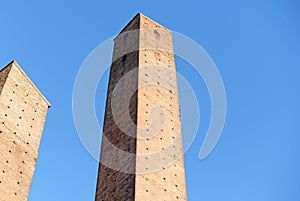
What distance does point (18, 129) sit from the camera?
8.54 metres

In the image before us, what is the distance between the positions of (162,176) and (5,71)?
15.1 ft

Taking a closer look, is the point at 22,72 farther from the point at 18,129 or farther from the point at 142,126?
the point at 142,126

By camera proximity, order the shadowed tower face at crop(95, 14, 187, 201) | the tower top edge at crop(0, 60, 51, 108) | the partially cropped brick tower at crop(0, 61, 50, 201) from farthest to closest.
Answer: the tower top edge at crop(0, 60, 51, 108) → the partially cropped brick tower at crop(0, 61, 50, 201) → the shadowed tower face at crop(95, 14, 187, 201)

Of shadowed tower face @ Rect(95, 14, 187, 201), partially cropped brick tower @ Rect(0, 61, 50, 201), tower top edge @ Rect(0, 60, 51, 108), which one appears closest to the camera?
shadowed tower face @ Rect(95, 14, 187, 201)

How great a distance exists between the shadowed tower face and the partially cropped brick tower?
1.52 meters

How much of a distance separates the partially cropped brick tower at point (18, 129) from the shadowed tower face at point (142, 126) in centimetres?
152

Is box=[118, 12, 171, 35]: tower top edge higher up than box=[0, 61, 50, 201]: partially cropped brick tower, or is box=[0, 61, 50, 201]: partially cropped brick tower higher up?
box=[118, 12, 171, 35]: tower top edge

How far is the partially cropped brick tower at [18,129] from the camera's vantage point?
7809 millimetres

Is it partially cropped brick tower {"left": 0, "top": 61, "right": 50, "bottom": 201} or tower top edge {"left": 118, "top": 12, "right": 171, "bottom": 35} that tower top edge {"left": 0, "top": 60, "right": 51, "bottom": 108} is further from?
tower top edge {"left": 118, "top": 12, "right": 171, "bottom": 35}

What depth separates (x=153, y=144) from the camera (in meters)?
7.77

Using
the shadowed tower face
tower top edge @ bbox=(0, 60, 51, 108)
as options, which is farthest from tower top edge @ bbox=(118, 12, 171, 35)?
tower top edge @ bbox=(0, 60, 51, 108)

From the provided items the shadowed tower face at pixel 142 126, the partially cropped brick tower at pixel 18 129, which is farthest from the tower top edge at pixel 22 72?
the shadowed tower face at pixel 142 126

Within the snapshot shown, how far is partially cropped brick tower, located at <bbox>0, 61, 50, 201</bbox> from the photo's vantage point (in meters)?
7.81

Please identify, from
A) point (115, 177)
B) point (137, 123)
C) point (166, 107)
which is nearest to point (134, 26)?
point (166, 107)
